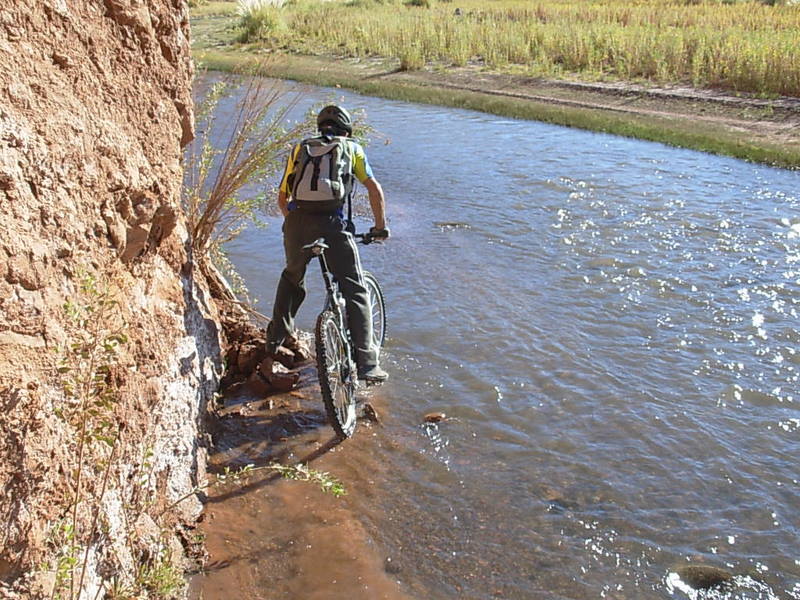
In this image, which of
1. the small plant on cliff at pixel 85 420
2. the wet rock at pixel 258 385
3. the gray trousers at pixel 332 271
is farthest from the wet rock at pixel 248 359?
the small plant on cliff at pixel 85 420

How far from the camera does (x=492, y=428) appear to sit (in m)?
5.32

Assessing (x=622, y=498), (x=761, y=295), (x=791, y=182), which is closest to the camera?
(x=622, y=498)

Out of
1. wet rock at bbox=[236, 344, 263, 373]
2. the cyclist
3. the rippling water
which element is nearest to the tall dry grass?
the cyclist

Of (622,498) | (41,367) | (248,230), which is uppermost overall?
(41,367)

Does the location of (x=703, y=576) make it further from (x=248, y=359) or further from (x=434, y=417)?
(x=248, y=359)

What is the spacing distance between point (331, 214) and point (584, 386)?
225 cm

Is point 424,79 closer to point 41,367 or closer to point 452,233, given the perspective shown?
point 452,233

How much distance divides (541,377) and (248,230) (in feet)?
14.9

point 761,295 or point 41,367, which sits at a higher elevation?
point 41,367

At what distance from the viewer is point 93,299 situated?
3.12m

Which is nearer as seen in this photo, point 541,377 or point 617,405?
point 617,405

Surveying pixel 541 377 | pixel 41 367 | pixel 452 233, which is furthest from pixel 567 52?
pixel 41 367

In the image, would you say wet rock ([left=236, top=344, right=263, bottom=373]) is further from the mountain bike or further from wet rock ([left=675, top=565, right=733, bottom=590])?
wet rock ([left=675, top=565, right=733, bottom=590])

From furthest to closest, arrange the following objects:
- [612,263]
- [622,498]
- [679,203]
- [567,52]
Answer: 1. [567,52]
2. [679,203]
3. [612,263]
4. [622,498]
